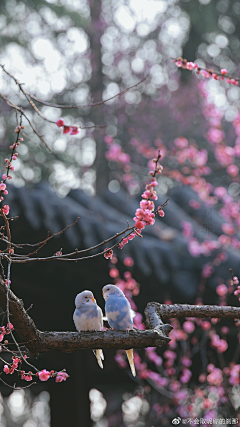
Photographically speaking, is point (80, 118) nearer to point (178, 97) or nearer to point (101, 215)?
point (178, 97)

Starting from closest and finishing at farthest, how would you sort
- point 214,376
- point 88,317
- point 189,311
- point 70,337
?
point 70,337, point 189,311, point 88,317, point 214,376

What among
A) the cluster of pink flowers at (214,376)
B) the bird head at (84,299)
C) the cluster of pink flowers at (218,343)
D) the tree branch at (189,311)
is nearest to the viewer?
the tree branch at (189,311)

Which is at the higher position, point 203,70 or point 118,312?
point 203,70

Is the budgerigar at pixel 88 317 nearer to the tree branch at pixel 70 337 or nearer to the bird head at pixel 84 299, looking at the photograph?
the bird head at pixel 84 299

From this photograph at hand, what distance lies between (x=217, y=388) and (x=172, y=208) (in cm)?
223

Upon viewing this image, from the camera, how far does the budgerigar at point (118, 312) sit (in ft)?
5.86

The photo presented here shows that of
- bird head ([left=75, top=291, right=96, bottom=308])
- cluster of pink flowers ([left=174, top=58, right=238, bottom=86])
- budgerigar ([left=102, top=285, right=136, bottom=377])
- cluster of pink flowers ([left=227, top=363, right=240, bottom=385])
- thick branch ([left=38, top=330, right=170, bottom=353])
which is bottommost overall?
thick branch ([left=38, top=330, right=170, bottom=353])

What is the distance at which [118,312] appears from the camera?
1.82 metres

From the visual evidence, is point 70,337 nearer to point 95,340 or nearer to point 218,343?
point 95,340

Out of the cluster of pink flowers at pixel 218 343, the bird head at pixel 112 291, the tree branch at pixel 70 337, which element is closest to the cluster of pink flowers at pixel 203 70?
the bird head at pixel 112 291

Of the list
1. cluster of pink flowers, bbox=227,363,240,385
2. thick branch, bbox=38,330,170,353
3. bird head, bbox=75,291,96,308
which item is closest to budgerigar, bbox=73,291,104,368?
bird head, bbox=75,291,96,308

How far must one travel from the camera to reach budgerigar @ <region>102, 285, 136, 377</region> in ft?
5.86

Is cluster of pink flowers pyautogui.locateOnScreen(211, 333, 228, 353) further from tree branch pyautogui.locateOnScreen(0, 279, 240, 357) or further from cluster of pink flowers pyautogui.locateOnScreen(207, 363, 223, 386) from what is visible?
tree branch pyautogui.locateOnScreen(0, 279, 240, 357)

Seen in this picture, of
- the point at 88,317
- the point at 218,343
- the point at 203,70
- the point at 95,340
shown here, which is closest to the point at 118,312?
the point at 88,317
